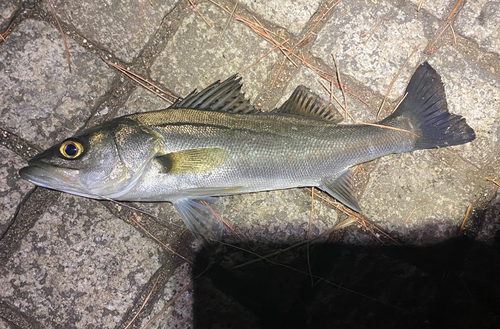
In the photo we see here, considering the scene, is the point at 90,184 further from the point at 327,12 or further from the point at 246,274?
the point at 327,12

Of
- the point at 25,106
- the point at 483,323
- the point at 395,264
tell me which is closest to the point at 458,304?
the point at 483,323

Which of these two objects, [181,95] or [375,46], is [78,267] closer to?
[181,95]

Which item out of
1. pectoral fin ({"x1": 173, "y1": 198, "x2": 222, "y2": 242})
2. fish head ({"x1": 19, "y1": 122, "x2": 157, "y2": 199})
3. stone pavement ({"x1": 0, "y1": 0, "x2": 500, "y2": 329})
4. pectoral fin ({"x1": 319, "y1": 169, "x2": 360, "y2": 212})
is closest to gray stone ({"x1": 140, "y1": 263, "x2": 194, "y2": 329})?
stone pavement ({"x1": 0, "y1": 0, "x2": 500, "y2": 329})

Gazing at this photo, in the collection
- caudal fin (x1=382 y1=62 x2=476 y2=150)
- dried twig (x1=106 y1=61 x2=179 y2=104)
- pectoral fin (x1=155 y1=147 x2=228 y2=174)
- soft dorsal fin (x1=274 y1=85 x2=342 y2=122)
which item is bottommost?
pectoral fin (x1=155 y1=147 x2=228 y2=174)

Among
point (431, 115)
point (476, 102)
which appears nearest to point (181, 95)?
point (431, 115)

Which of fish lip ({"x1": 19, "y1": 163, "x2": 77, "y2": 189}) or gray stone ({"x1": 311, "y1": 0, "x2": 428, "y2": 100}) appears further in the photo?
gray stone ({"x1": 311, "y1": 0, "x2": 428, "y2": 100})

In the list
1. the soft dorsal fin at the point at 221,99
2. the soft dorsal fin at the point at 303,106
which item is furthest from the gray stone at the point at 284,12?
the soft dorsal fin at the point at 221,99

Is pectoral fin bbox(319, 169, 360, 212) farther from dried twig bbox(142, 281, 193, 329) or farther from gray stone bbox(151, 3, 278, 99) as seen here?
dried twig bbox(142, 281, 193, 329)
